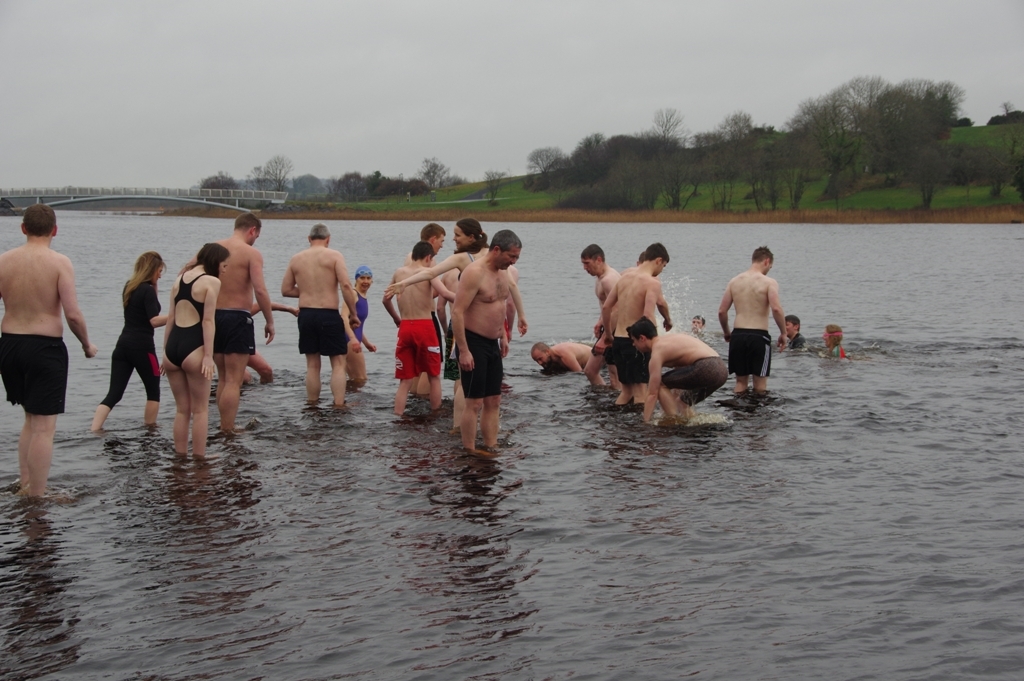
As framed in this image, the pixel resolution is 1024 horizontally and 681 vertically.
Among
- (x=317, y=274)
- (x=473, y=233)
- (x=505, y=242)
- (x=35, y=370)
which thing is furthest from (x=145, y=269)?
(x=505, y=242)

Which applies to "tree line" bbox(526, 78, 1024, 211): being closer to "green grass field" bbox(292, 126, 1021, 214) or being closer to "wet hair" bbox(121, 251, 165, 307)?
"green grass field" bbox(292, 126, 1021, 214)

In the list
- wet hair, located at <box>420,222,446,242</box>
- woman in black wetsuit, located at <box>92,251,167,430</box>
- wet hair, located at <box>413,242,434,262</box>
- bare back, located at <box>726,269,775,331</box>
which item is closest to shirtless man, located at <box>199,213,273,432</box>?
woman in black wetsuit, located at <box>92,251,167,430</box>

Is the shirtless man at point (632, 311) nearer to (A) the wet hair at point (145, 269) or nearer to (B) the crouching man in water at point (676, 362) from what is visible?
(B) the crouching man in water at point (676, 362)

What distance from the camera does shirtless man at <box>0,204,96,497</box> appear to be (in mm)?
6727

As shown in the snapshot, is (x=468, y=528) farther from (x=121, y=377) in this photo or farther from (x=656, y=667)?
(x=121, y=377)

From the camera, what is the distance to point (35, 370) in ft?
22.2

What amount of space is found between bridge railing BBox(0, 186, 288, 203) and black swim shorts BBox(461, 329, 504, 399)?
10482cm

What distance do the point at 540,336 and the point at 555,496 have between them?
12.2 m

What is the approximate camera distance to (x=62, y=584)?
580 cm

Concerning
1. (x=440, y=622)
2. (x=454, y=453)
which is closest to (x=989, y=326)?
(x=454, y=453)

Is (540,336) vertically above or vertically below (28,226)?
below

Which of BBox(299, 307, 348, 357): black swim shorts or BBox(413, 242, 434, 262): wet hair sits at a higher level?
BBox(413, 242, 434, 262): wet hair

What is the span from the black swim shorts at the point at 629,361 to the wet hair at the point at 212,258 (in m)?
4.69

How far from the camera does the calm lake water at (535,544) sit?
509 cm
